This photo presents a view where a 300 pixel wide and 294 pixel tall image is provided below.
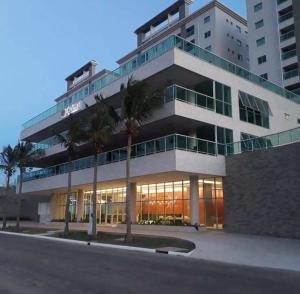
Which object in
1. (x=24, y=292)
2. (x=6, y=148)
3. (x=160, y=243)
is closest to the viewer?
(x=24, y=292)

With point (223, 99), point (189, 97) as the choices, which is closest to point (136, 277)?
point (189, 97)

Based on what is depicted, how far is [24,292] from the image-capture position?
30.3ft

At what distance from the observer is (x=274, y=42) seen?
211 ft

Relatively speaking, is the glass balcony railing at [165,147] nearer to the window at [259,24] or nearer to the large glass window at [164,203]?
the large glass window at [164,203]

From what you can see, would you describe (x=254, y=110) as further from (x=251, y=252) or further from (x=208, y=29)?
(x=208, y=29)

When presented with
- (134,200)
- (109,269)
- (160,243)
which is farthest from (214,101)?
(109,269)

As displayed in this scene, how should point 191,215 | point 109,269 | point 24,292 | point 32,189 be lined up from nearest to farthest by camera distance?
point 24,292
point 109,269
point 191,215
point 32,189

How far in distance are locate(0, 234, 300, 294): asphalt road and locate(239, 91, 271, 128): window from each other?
23327mm

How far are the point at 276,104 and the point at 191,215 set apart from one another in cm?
1663

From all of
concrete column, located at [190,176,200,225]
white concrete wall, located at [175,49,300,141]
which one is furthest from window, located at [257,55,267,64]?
concrete column, located at [190,176,200,225]

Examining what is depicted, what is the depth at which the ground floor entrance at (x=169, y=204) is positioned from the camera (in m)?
32.3

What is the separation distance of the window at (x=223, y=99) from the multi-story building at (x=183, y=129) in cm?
9

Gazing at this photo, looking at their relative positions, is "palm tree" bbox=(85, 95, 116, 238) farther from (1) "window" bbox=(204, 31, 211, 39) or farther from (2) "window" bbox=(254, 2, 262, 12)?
(2) "window" bbox=(254, 2, 262, 12)

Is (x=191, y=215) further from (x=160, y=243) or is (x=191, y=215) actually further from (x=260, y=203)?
(x=160, y=243)
